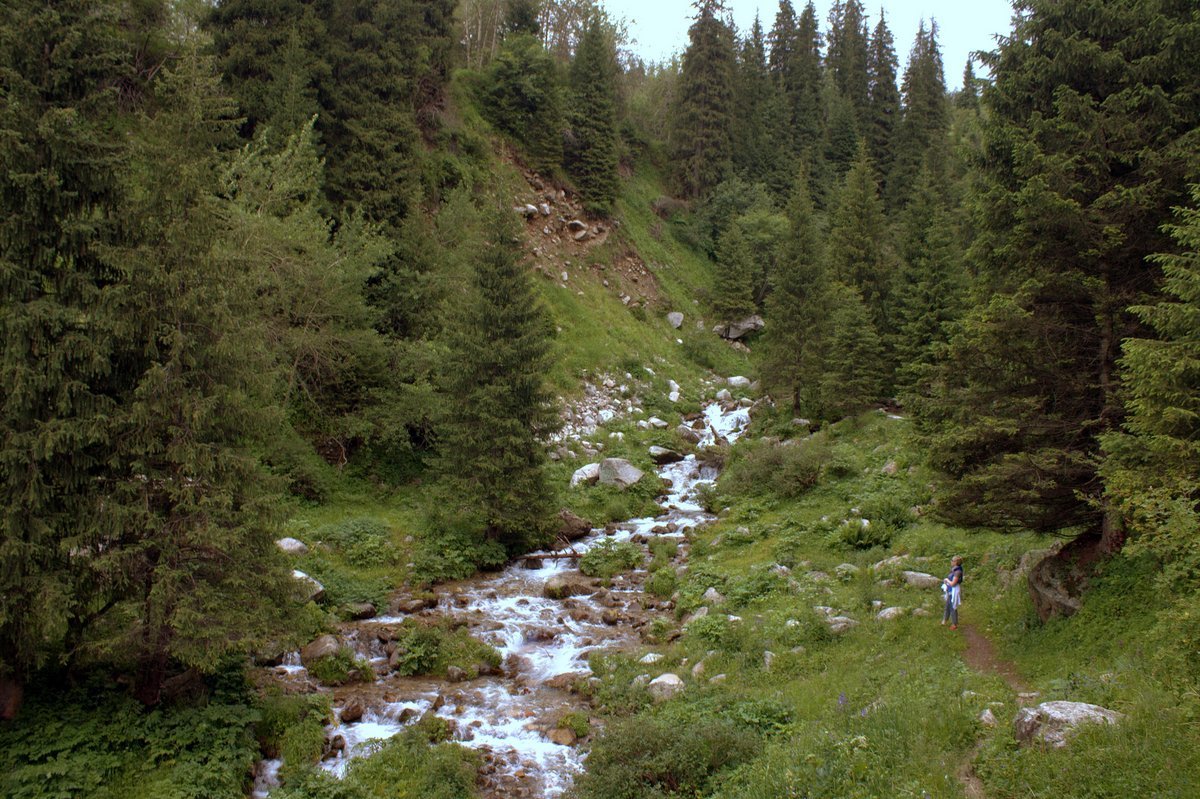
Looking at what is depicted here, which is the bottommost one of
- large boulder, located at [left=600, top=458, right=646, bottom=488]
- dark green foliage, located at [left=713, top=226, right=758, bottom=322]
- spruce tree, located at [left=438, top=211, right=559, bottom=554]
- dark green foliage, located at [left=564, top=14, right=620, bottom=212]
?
large boulder, located at [left=600, top=458, right=646, bottom=488]

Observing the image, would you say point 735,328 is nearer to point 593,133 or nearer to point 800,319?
point 800,319

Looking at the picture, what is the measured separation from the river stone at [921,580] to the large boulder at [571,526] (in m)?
10.6

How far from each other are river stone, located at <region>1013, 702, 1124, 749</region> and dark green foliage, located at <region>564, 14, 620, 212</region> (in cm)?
4407

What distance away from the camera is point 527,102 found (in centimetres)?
4747

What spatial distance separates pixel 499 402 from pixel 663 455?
515 inches

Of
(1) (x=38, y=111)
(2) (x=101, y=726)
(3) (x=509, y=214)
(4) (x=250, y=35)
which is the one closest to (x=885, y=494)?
(3) (x=509, y=214)

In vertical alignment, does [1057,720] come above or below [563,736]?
above

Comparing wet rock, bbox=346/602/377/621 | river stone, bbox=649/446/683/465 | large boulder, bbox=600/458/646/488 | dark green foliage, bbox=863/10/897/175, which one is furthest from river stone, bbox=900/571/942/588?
dark green foliage, bbox=863/10/897/175

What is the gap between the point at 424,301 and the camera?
2706 cm

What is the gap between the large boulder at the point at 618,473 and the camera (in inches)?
1076

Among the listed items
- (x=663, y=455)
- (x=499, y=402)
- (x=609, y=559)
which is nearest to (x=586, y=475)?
(x=663, y=455)

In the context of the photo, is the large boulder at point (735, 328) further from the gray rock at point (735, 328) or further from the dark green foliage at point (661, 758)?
the dark green foliage at point (661, 758)

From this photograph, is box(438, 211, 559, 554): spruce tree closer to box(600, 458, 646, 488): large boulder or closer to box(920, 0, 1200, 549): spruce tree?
box(600, 458, 646, 488): large boulder

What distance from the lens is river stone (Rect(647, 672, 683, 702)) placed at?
12.4 meters
